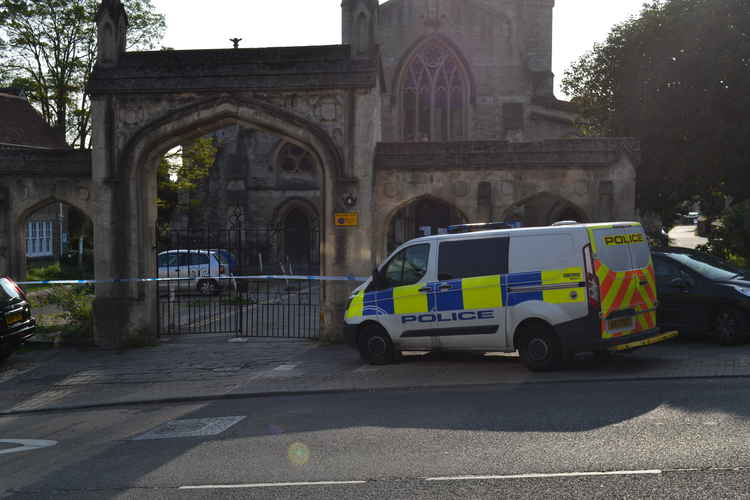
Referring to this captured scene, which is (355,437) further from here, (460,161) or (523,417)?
(460,161)

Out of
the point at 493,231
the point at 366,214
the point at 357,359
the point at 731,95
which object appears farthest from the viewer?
the point at 731,95

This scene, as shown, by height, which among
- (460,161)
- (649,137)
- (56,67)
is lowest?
(460,161)

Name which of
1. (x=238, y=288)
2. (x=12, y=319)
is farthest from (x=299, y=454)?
(x=238, y=288)

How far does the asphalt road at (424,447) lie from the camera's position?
608 centimetres

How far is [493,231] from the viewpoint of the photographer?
11320 millimetres

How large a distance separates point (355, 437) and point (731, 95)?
19.3 m

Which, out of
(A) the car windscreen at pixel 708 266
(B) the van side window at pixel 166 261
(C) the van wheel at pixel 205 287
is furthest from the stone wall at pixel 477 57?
(A) the car windscreen at pixel 708 266

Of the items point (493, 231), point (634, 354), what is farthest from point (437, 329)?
point (634, 354)

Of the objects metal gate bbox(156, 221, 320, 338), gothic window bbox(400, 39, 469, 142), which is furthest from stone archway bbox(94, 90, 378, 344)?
gothic window bbox(400, 39, 469, 142)

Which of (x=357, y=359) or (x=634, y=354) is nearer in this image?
(x=634, y=354)

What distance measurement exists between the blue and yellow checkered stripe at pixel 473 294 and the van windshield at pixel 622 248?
0.48 meters

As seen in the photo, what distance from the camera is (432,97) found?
34812 millimetres

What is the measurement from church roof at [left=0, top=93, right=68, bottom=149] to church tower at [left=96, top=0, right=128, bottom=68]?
23628 millimetres

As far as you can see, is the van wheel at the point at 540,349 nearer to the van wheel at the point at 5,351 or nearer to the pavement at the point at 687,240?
the van wheel at the point at 5,351
